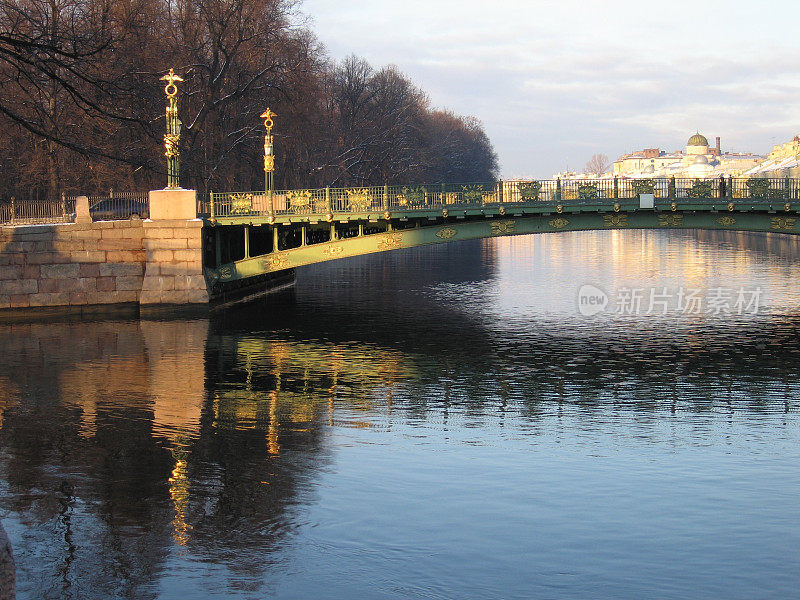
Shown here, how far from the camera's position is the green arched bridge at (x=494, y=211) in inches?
1554

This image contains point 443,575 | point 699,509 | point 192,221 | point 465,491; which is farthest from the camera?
point 192,221

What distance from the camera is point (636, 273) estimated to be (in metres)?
57.2

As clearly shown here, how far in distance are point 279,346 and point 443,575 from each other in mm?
21215

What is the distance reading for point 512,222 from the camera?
4031cm

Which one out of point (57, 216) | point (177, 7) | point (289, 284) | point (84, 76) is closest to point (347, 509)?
point (84, 76)

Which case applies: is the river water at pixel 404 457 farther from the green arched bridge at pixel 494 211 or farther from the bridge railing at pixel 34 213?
the bridge railing at pixel 34 213

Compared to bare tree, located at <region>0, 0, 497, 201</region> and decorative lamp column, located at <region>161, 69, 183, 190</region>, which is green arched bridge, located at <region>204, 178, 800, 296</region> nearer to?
decorative lamp column, located at <region>161, 69, 183, 190</region>

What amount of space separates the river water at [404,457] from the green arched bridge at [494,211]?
422cm

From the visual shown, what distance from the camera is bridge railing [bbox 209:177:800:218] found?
39438 millimetres

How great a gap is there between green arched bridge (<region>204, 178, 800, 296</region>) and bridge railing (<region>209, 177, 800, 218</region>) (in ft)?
0.13

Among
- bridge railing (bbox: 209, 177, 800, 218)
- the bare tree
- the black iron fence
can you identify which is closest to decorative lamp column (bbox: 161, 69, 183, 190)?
bridge railing (bbox: 209, 177, 800, 218)

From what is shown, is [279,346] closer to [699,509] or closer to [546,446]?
[546,446]

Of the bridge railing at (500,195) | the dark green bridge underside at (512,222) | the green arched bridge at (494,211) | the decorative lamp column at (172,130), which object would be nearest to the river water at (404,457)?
the dark green bridge underside at (512,222)

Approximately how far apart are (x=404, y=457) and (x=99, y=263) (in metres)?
25.7
